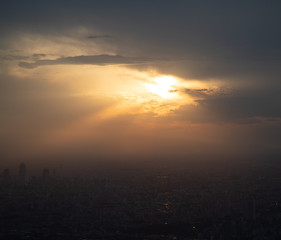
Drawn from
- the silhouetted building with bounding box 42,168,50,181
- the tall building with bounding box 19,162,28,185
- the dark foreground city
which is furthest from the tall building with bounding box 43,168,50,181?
the tall building with bounding box 19,162,28,185

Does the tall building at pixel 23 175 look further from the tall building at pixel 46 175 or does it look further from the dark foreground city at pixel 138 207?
the tall building at pixel 46 175

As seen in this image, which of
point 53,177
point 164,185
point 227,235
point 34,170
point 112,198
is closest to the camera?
point 227,235

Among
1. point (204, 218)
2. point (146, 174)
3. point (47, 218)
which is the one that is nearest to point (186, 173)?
point (146, 174)

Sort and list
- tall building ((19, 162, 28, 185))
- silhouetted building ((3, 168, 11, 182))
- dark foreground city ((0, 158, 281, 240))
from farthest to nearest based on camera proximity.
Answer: silhouetted building ((3, 168, 11, 182)), tall building ((19, 162, 28, 185)), dark foreground city ((0, 158, 281, 240))

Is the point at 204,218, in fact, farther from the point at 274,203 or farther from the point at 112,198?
the point at 112,198

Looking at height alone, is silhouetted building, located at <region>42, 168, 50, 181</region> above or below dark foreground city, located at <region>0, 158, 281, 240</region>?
above

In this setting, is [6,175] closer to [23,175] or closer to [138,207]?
[23,175]

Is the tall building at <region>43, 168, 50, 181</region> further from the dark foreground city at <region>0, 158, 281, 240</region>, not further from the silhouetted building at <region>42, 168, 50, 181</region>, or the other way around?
the dark foreground city at <region>0, 158, 281, 240</region>

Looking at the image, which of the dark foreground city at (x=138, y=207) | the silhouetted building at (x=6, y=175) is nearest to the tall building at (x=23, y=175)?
the dark foreground city at (x=138, y=207)
